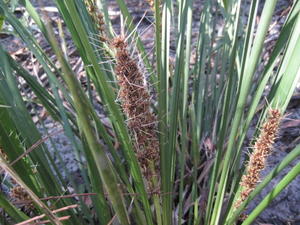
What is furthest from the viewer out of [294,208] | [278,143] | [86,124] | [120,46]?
[278,143]

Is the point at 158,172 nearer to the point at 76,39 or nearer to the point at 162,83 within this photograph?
the point at 162,83

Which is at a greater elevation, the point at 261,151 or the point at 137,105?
the point at 137,105

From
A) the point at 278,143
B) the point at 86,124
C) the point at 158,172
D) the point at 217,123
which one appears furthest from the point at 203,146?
the point at 86,124
